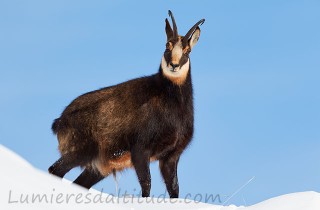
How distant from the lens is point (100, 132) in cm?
1236

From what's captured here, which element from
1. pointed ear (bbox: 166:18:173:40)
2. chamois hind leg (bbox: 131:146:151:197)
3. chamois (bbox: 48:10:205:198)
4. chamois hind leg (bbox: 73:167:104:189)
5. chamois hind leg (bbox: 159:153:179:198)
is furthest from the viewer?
chamois hind leg (bbox: 73:167:104:189)

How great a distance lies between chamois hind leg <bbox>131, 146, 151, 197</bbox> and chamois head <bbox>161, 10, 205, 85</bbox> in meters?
1.48

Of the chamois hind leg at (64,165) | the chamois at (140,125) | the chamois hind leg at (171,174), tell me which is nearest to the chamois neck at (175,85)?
the chamois at (140,125)

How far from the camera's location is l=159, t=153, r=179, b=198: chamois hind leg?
12211mm

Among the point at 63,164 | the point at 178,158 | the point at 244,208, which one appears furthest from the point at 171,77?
the point at 244,208

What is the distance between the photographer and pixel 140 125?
12078 millimetres

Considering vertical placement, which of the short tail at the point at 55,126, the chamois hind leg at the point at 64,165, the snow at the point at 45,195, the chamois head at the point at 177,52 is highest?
the chamois head at the point at 177,52

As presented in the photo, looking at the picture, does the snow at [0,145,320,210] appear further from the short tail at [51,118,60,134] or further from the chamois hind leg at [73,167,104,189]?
the short tail at [51,118,60,134]

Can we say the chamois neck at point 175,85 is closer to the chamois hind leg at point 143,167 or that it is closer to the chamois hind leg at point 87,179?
the chamois hind leg at point 143,167

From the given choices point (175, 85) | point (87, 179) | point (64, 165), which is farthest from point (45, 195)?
point (87, 179)

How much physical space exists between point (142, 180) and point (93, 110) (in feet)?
5.75

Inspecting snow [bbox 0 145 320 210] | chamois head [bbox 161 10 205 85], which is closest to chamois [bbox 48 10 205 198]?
chamois head [bbox 161 10 205 85]

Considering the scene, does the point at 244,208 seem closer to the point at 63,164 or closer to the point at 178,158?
the point at 178,158

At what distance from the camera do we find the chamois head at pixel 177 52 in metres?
12.0
